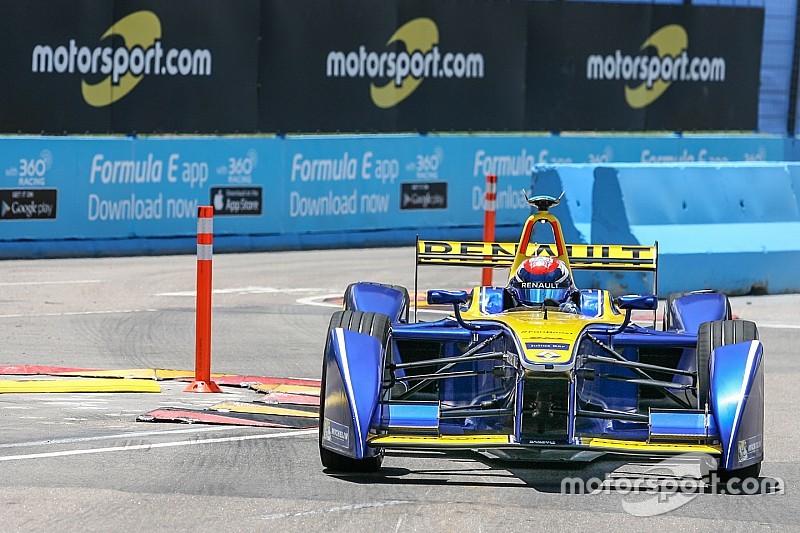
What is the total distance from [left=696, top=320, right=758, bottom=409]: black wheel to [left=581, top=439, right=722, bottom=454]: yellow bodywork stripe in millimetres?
531

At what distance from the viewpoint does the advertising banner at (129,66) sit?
2047 cm

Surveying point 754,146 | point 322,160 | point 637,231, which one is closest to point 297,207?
point 322,160

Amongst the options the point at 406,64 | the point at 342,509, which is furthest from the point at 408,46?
the point at 342,509

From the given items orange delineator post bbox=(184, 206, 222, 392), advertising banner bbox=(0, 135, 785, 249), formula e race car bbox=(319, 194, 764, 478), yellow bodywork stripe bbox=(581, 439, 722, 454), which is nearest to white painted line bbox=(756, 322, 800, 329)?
advertising banner bbox=(0, 135, 785, 249)

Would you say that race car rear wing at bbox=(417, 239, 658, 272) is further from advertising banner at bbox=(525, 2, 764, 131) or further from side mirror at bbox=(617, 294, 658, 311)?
advertising banner at bbox=(525, 2, 764, 131)

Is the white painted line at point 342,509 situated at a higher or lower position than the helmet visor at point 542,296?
lower

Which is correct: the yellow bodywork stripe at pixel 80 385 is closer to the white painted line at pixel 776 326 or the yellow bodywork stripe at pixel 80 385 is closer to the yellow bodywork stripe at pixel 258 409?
the yellow bodywork stripe at pixel 258 409

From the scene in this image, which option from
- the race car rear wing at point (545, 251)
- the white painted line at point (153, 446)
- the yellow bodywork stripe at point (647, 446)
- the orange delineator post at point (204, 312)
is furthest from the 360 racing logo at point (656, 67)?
the yellow bodywork stripe at point (647, 446)

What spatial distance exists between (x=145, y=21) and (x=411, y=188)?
4.75 meters

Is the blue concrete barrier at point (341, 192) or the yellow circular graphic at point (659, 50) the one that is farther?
the yellow circular graphic at point (659, 50)

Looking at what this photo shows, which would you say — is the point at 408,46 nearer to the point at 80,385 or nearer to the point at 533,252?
the point at 533,252

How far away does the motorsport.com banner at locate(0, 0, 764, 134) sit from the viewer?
824 inches

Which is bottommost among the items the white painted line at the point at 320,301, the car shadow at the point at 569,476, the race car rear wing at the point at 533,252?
the car shadow at the point at 569,476

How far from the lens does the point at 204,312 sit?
37.0 ft
